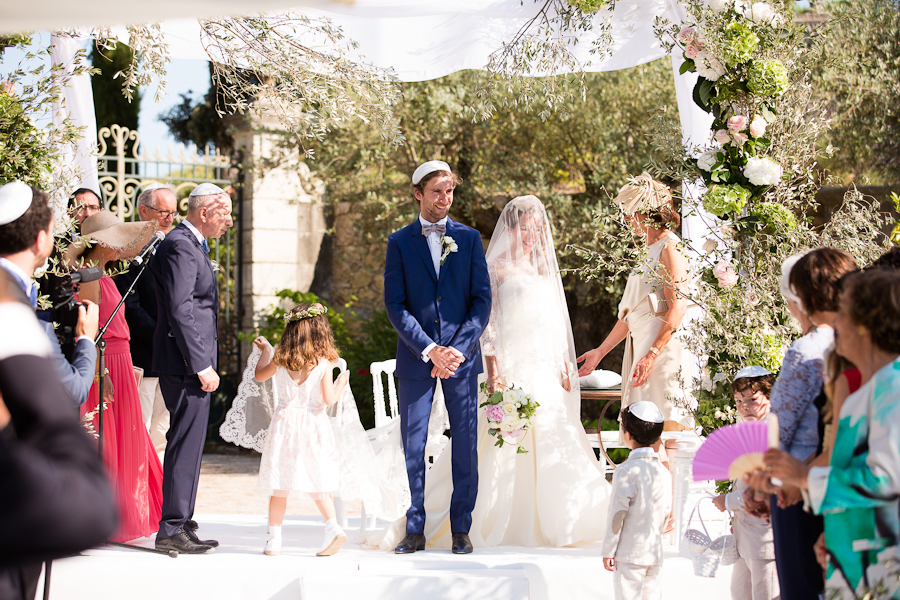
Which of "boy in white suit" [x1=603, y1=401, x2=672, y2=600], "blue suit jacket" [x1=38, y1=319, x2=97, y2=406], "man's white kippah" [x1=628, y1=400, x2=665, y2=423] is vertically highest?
"blue suit jacket" [x1=38, y1=319, x2=97, y2=406]

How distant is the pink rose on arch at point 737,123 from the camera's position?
3.54 m

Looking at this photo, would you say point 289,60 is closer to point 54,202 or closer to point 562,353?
point 54,202

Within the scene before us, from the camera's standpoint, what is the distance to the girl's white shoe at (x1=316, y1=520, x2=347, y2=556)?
4090 mm

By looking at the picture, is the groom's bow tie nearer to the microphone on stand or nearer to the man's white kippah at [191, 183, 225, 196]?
the man's white kippah at [191, 183, 225, 196]

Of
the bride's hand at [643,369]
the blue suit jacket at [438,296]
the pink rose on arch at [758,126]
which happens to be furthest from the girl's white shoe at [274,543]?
the pink rose on arch at [758,126]

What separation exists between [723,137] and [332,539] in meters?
2.73

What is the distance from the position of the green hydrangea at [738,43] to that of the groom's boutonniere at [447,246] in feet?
5.28

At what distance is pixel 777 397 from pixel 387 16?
3.49m

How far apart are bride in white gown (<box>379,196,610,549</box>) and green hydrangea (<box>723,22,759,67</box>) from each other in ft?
4.68

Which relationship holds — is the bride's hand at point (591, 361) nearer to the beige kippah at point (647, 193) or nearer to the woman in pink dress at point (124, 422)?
the beige kippah at point (647, 193)

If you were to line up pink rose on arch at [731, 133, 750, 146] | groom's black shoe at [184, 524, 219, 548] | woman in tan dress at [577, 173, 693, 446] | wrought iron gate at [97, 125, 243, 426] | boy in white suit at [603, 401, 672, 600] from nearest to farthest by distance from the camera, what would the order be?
1. boy in white suit at [603, 401, 672, 600]
2. pink rose on arch at [731, 133, 750, 146]
3. groom's black shoe at [184, 524, 219, 548]
4. woman in tan dress at [577, 173, 693, 446]
5. wrought iron gate at [97, 125, 243, 426]

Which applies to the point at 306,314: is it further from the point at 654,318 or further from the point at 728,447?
the point at 728,447

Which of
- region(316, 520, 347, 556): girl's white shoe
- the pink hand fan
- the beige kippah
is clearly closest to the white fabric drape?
region(316, 520, 347, 556): girl's white shoe

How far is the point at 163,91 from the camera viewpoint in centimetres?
471
